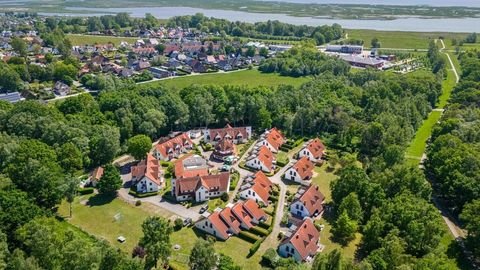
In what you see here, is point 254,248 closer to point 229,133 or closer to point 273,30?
point 229,133

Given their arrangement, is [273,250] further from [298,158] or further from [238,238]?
[298,158]

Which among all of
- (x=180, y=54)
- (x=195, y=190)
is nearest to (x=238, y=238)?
(x=195, y=190)

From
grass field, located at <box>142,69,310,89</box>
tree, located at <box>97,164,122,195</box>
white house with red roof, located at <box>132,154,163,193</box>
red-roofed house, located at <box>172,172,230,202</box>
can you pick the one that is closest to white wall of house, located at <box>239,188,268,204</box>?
red-roofed house, located at <box>172,172,230,202</box>

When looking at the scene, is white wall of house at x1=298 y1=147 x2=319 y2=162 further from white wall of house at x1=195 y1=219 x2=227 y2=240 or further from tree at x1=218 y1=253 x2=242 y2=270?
tree at x1=218 y1=253 x2=242 y2=270

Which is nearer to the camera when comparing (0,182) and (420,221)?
(420,221)

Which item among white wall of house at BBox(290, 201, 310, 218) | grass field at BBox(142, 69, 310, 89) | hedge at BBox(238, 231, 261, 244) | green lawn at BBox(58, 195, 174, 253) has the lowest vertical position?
green lawn at BBox(58, 195, 174, 253)

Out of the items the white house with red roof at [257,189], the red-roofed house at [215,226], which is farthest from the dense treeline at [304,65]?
the red-roofed house at [215,226]
